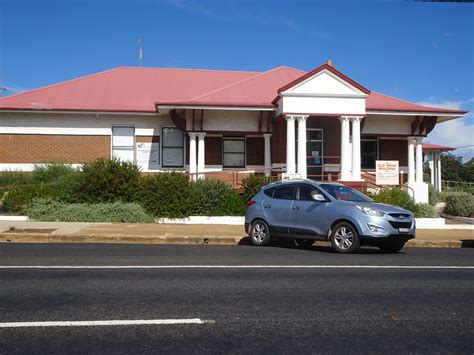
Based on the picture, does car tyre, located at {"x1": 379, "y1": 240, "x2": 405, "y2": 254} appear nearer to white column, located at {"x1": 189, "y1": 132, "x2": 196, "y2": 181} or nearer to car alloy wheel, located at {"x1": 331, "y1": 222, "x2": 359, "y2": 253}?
car alloy wheel, located at {"x1": 331, "y1": 222, "x2": 359, "y2": 253}

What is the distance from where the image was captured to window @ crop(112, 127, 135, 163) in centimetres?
2569

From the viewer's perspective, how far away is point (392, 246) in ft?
41.9

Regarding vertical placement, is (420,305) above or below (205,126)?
below

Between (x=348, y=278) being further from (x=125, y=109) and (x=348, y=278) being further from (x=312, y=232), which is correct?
(x=125, y=109)

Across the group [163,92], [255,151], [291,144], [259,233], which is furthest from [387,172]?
[163,92]

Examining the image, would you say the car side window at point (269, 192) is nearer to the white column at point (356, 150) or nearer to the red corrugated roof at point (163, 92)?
the red corrugated roof at point (163, 92)

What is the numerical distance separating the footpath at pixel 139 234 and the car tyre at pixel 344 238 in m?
3.14

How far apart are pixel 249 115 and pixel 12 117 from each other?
10536 millimetres

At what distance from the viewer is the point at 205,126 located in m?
24.3

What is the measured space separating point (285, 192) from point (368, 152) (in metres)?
14.5

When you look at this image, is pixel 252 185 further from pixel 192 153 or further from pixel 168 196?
pixel 192 153

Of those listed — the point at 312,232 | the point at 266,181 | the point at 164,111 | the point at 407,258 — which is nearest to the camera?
the point at 407,258

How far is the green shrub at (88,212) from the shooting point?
17.9 metres

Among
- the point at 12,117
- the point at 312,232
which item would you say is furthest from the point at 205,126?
the point at 312,232
